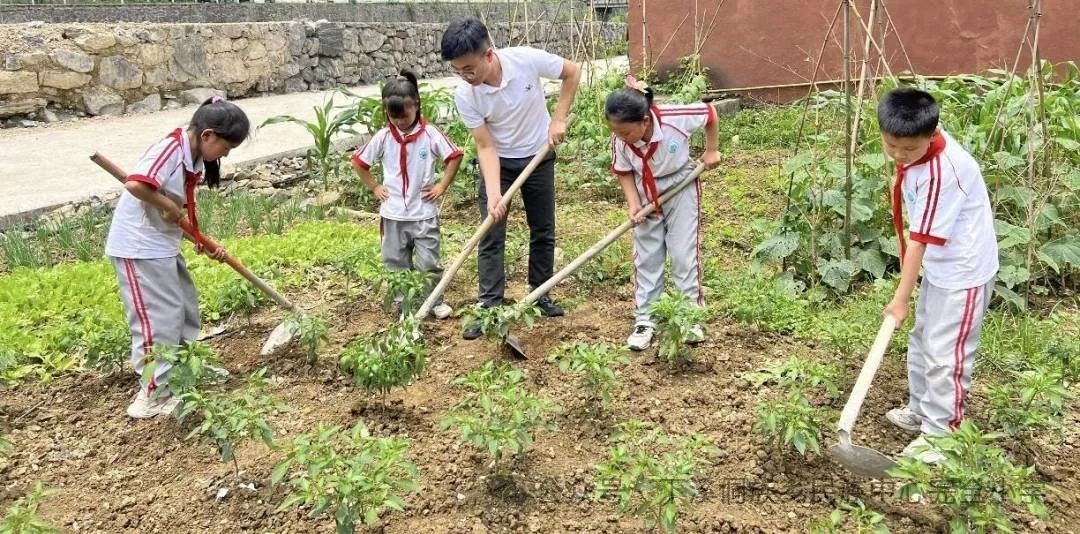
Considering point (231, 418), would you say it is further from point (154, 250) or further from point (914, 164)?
point (914, 164)

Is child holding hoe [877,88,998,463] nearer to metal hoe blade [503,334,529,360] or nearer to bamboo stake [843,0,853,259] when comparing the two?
bamboo stake [843,0,853,259]

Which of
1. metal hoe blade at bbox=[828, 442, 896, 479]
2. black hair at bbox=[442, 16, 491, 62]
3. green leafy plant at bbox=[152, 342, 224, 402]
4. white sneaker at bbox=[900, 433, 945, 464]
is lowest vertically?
white sneaker at bbox=[900, 433, 945, 464]

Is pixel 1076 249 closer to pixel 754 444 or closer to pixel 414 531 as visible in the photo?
pixel 754 444

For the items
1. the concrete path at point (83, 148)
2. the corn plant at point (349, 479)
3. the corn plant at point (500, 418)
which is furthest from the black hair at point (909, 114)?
the concrete path at point (83, 148)

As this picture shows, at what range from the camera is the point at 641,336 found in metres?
3.72

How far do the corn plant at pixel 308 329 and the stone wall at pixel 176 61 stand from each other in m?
3.97

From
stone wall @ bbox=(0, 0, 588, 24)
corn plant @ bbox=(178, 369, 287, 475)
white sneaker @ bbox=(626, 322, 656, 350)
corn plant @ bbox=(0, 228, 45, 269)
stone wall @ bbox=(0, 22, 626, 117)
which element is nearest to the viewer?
corn plant @ bbox=(178, 369, 287, 475)

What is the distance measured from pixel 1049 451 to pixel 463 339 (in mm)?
2341

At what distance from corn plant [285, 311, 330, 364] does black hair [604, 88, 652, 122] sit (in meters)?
1.46

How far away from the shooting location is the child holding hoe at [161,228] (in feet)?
10.1

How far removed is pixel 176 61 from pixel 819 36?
6998mm

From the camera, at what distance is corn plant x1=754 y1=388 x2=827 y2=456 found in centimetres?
256

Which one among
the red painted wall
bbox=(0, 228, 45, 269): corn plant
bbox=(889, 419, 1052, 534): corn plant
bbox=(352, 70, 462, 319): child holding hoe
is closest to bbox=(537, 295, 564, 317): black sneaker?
bbox=(352, 70, 462, 319): child holding hoe

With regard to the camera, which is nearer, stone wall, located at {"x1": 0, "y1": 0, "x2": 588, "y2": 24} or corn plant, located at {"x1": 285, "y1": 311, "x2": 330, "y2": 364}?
corn plant, located at {"x1": 285, "y1": 311, "x2": 330, "y2": 364}
